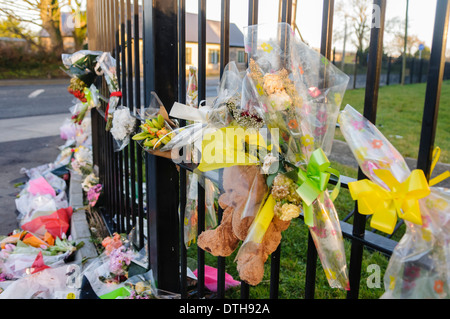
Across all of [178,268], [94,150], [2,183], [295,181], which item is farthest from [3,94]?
[295,181]

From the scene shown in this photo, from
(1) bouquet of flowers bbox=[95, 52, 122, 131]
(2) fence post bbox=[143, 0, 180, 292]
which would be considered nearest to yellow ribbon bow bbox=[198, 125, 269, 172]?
(2) fence post bbox=[143, 0, 180, 292]

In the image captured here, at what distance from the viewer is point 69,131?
23.6 ft

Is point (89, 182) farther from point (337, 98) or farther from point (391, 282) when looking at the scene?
point (391, 282)

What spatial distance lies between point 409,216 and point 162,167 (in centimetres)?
142

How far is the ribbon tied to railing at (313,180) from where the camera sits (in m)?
0.97

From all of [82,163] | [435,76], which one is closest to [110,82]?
[82,163]

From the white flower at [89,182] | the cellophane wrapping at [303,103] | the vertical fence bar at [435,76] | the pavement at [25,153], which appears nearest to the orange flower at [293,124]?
the cellophane wrapping at [303,103]

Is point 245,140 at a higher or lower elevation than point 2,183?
higher

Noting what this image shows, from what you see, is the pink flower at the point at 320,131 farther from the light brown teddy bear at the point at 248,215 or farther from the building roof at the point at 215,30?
the building roof at the point at 215,30

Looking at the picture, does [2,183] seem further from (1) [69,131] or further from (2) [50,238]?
(2) [50,238]

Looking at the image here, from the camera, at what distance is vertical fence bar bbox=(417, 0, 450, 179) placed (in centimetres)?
82

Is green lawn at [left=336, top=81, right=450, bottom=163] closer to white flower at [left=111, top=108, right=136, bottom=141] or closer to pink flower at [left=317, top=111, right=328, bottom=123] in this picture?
white flower at [left=111, top=108, right=136, bottom=141]

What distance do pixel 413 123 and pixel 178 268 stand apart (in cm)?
874

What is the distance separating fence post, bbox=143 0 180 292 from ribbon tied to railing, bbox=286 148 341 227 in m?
1.11
